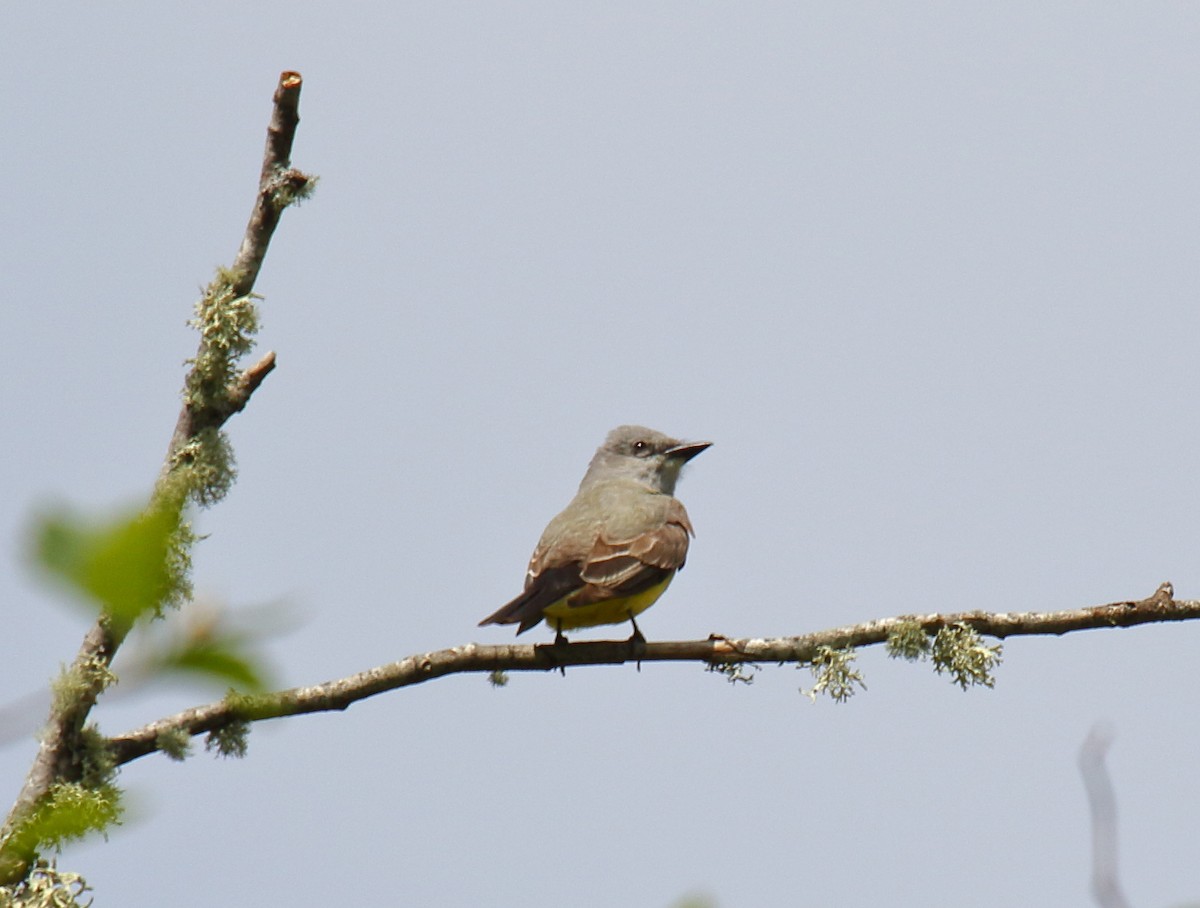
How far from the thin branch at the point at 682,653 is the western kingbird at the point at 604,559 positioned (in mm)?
1056

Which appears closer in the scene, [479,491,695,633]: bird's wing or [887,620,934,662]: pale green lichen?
[887,620,934,662]: pale green lichen

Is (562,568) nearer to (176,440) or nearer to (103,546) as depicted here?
(176,440)

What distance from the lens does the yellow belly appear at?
22.9 ft

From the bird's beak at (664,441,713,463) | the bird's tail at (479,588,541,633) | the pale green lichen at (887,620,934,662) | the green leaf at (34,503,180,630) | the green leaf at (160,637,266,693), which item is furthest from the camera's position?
the bird's beak at (664,441,713,463)

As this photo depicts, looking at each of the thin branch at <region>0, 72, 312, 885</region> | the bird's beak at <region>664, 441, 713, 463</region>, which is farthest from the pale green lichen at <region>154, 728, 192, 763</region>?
the bird's beak at <region>664, 441, 713, 463</region>

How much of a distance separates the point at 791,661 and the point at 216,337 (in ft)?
7.83

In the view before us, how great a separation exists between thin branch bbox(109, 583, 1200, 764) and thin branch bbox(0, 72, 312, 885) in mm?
262

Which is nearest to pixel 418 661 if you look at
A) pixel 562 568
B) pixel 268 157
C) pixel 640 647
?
pixel 640 647

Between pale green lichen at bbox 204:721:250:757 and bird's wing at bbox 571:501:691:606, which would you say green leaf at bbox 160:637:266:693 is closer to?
pale green lichen at bbox 204:721:250:757

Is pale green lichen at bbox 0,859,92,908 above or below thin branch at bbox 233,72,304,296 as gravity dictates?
below

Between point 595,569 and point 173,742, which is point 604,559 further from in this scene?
point 173,742

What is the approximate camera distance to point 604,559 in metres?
7.24

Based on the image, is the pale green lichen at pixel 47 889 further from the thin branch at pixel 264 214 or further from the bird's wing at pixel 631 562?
the bird's wing at pixel 631 562

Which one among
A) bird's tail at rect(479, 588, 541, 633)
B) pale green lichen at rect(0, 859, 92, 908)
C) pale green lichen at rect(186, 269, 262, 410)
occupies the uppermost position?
pale green lichen at rect(186, 269, 262, 410)
